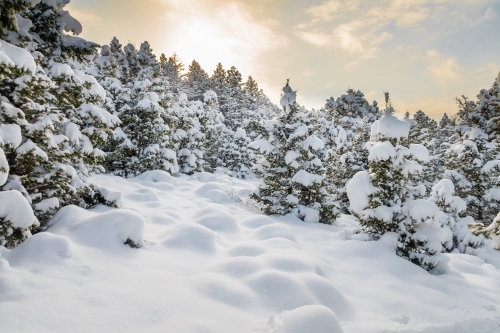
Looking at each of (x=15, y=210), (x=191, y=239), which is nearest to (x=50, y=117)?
(x=15, y=210)

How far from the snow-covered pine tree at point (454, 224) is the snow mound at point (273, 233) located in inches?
372

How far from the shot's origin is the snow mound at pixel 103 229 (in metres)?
5.98

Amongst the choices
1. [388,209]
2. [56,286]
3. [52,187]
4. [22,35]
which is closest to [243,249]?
[56,286]

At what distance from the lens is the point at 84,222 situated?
6.41m

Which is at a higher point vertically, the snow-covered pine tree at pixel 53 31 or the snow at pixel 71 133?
the snow-covered pine tree at pixel 53 31

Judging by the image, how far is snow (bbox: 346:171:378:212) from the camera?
8.66 meters

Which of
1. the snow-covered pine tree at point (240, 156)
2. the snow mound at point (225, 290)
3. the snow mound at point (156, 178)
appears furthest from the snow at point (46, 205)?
the snow-covered pine tree at point (240, 156)

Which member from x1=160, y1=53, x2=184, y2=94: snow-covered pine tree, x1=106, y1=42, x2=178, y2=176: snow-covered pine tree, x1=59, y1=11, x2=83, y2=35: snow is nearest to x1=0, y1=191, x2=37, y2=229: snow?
x1=59, y1=11, x2=83, y2=35: snow

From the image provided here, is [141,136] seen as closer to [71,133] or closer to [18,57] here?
[71,133]

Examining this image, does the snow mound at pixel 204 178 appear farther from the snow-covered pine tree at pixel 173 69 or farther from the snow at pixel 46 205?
the snow-covered pine tree at pixel 173 69

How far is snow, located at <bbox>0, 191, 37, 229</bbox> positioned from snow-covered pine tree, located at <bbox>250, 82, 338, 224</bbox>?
387 inches

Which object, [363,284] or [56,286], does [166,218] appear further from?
[363,284]

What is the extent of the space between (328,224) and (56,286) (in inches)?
447

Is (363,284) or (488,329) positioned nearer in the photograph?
(488,329)
